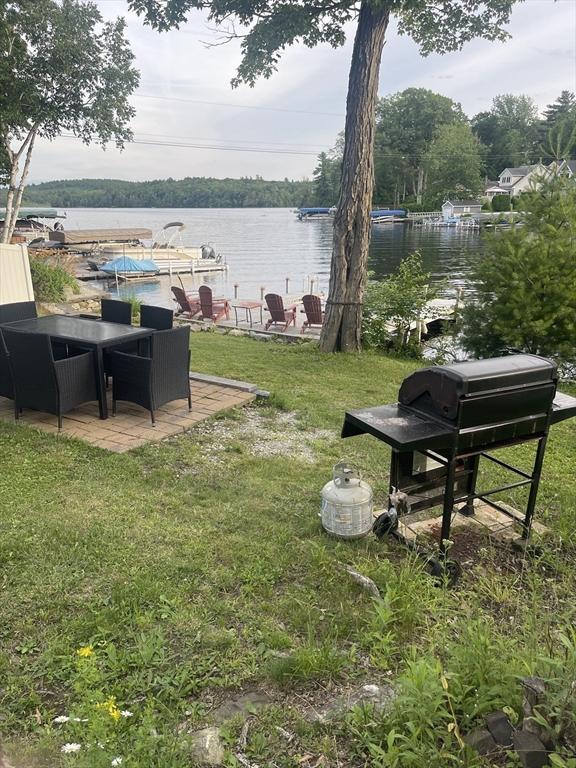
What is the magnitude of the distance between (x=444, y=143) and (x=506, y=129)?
16.3 metres

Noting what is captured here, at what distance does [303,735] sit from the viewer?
59.5 inches

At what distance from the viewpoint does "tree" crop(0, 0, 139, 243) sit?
10.5 metres

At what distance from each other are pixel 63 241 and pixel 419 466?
31.4 m

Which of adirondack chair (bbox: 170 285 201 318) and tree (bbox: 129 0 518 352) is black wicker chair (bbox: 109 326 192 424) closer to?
tree (bbox: 129 0 518 352)

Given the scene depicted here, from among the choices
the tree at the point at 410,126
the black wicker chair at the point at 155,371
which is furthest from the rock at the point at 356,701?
the tree at the point at 410,126

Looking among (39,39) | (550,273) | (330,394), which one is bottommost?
(330,394)

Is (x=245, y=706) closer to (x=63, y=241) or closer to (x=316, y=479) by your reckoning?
(x=316, y=479)

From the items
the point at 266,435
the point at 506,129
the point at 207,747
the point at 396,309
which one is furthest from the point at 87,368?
the point at 506,129

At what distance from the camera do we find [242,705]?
1.64 meters

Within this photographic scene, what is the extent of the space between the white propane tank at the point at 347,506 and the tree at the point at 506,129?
7529 centimetres

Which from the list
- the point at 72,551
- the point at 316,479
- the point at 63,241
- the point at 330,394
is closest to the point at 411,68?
the point at 330,394

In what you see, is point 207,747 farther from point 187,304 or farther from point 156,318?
point 187,304

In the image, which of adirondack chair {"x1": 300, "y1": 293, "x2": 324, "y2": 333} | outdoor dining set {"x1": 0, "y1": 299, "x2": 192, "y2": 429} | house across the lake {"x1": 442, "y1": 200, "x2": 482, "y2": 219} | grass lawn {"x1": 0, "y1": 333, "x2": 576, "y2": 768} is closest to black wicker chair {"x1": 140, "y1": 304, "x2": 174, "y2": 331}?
outdoor dining set {"x1": 0, "y1": 299, "x2": 192, "y2": 429}

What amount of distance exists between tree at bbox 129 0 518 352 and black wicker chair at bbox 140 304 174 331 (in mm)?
3255
